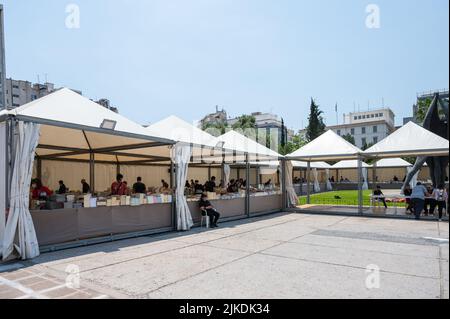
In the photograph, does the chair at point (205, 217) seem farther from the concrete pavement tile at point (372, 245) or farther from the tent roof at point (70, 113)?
the concrete pavement tile at point (372, 245)

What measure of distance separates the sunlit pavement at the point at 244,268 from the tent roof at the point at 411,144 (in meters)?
4.68

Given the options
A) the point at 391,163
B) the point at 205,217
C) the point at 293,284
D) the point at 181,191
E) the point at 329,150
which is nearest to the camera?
the point at 293,284

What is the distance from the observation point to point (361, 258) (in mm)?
6605

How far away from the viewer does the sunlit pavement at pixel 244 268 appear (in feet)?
15.3

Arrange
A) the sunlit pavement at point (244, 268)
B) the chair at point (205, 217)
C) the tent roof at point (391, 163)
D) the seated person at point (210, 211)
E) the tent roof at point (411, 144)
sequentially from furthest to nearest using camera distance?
the tent roof at point (391, 163), the tent roof at point (411, 144), the seated person at point (210, 211), the chair at point (205, 217), the sunlit pavement at point (244, 268)

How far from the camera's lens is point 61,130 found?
35.5 feet

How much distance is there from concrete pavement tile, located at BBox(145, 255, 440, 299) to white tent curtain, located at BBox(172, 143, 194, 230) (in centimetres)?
446

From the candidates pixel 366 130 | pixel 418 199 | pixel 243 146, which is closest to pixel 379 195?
pixel 418 199

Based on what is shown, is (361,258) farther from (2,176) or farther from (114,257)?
(2,176)

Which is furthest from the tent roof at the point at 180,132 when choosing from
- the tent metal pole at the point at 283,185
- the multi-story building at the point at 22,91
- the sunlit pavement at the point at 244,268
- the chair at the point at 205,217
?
the multi-story building at the point at 22,91

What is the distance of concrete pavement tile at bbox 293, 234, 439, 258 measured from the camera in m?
7.14

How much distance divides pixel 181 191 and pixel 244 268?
4.97 metres
